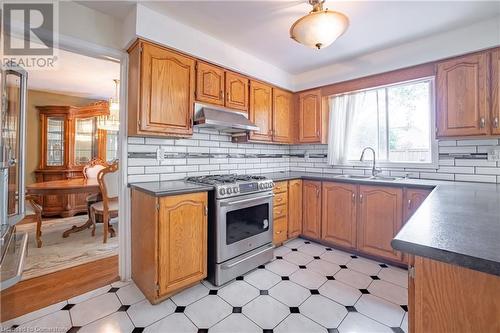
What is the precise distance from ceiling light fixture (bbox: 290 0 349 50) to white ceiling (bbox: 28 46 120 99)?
7.54ft

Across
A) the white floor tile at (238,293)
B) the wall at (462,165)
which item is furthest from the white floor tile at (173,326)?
the wall at (462,165)

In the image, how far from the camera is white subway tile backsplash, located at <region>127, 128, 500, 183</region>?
229cm

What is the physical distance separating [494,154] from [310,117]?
203cm

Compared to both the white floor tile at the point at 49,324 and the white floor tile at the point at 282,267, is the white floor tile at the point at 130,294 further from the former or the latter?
the white floor tile at the point at 282,267

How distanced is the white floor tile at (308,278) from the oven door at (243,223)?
0.45 m

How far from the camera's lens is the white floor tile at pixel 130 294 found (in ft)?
6.22

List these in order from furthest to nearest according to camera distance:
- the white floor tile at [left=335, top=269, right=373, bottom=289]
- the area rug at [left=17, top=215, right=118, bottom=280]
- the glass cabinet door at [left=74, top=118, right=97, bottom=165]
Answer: the glass cabinet door at [left=74, top=118, right=97, bottom=165]
the area rug at [left=17, top=215, right=118, bottom=280]
the white floor tile at [left=335, top=269, right=373, bottom=289]

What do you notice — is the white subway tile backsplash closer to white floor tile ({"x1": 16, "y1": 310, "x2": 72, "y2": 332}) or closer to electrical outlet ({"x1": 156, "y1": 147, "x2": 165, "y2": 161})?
electrical outlet ({"x1": 156, "y1": 147, "x2": 165, "y2": 161})

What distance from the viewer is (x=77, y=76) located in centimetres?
376

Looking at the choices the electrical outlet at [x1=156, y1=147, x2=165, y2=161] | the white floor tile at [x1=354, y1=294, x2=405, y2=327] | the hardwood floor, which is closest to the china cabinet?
the hardwood floor

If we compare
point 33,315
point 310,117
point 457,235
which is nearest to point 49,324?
point 33,315

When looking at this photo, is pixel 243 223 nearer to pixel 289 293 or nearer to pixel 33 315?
pixel 289 293

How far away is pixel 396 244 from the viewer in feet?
2.40

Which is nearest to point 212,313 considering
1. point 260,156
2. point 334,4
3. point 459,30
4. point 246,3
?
point 260,156
